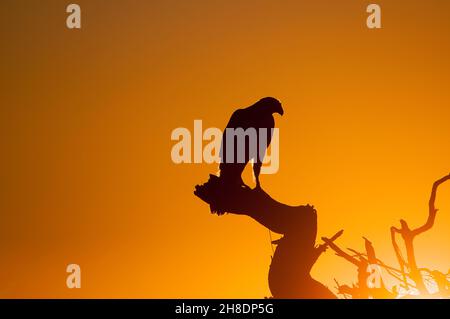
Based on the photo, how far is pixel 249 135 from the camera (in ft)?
18.3

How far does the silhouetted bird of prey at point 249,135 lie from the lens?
5.57 meters

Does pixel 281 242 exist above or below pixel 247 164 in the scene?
below

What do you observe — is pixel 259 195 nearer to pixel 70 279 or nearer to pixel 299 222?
pixel 299 222

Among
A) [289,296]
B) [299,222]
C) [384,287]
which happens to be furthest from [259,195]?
[384,287]

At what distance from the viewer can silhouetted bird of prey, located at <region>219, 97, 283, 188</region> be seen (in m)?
5.57

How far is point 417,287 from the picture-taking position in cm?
504

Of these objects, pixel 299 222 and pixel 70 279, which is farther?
pixel 70 279

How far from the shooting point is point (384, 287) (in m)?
5.21
